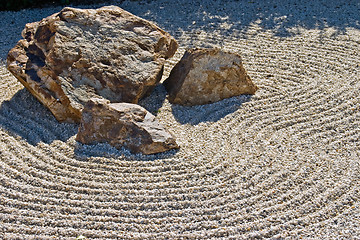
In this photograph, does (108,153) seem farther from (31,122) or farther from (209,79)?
(209,79)

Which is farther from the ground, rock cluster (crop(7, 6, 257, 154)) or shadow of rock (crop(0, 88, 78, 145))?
rock cluster (crop(7, 6, 257, 154))

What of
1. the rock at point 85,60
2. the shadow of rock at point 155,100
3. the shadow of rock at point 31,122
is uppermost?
the rock at point 85,60

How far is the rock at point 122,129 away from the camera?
4.82m

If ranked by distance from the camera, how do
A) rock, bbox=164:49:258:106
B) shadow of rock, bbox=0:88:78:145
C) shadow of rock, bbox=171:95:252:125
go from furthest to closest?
rock, bbox=164:49:258:106
shadow of rock, bbox=171:95:252:125
shadow of rock, bbox=0:88:78:145

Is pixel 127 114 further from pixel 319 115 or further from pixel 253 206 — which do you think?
pixel 319 115

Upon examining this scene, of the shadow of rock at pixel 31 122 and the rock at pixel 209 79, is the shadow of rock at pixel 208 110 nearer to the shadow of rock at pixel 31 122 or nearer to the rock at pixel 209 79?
the rock at pixel 209 79

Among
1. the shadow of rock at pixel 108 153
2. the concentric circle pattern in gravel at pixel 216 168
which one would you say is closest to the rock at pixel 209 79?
the concentric circle pattern in gravel at pixel 216 168

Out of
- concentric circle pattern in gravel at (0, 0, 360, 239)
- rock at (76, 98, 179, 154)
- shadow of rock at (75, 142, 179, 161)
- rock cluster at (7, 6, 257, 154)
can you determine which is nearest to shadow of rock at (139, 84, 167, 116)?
concentric circle pattern in gravel at (0, 0, 360, 239)

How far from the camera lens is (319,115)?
218 inches

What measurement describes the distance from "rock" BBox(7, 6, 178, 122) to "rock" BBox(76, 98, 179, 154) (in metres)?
0.40

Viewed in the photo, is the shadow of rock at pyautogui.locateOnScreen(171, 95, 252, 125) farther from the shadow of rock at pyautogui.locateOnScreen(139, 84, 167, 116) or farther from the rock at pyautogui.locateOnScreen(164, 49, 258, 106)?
the shadow of rock at pyautogui.locateOnScreen(139, 84, 167, 116)

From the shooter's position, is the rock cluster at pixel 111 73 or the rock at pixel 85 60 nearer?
the rock cluster at pixel 111 73

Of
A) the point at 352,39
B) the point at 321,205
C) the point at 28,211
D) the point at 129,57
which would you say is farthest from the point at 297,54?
the point at 28,211

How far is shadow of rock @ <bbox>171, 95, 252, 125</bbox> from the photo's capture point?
561 centimetres
